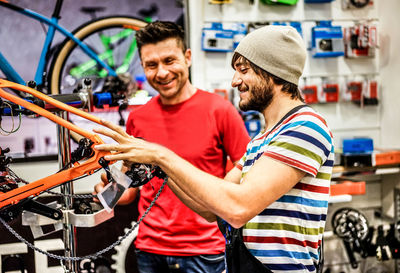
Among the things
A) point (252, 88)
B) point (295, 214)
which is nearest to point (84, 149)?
point (252, 88)

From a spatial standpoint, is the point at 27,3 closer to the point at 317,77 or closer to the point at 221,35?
the point at 221,35

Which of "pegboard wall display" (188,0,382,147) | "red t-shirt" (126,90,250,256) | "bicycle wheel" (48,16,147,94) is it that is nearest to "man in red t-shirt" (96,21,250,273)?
"red t-shirt" (126,90,250,256)

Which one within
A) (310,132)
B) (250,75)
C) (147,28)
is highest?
(147,28)

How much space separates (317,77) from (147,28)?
201cm

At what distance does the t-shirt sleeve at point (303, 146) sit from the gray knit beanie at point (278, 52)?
0.20 meters

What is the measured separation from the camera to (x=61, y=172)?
4.44 ft

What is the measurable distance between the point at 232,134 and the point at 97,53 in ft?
5.25

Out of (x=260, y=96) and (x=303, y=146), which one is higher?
(x=260, y=96)

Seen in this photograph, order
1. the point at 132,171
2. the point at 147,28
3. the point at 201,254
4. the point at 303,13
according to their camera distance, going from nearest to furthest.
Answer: the point at 132,171 < the point at 201,254 < the point at 147,28 < the point at 303,13

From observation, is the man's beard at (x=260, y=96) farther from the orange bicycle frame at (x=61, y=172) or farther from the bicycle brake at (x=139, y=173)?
the orange bicycle frame at (x=61, y=172)

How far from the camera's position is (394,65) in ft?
11.8

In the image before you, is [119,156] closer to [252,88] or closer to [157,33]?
[252,88]

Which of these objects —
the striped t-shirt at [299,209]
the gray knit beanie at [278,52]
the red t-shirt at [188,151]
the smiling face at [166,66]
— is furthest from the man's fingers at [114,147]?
the smiling face at [166,66]

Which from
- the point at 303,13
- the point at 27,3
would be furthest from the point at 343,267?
the point at 27,3
